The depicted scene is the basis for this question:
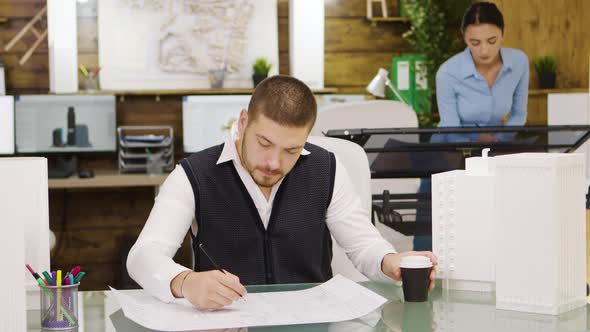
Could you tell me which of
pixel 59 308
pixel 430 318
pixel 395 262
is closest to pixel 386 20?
pixel 395 262

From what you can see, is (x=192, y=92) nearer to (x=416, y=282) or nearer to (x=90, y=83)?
(x=90, y=83)

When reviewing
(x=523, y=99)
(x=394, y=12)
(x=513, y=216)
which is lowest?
(x=513, y=216)

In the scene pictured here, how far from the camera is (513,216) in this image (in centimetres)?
154

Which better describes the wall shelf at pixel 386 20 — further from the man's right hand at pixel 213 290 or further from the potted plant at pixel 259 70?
the man's right hand at pixel 213 290

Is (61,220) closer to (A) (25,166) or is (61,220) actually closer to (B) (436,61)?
(B) (436,61)

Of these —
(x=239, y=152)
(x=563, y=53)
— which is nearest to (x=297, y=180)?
(x=239, y=152)

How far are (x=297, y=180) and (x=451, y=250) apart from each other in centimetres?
54

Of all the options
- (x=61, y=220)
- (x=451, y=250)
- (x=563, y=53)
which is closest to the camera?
(x=451, y=250)

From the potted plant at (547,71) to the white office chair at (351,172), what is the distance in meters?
3.20

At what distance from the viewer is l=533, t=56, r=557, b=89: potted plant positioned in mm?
5289

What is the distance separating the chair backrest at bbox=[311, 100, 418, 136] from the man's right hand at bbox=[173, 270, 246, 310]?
7.99ft

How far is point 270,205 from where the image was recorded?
2.11 m

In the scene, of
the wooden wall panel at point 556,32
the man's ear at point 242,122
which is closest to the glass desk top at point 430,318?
the man's ear at point 242,122

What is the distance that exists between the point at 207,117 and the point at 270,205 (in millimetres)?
3859
